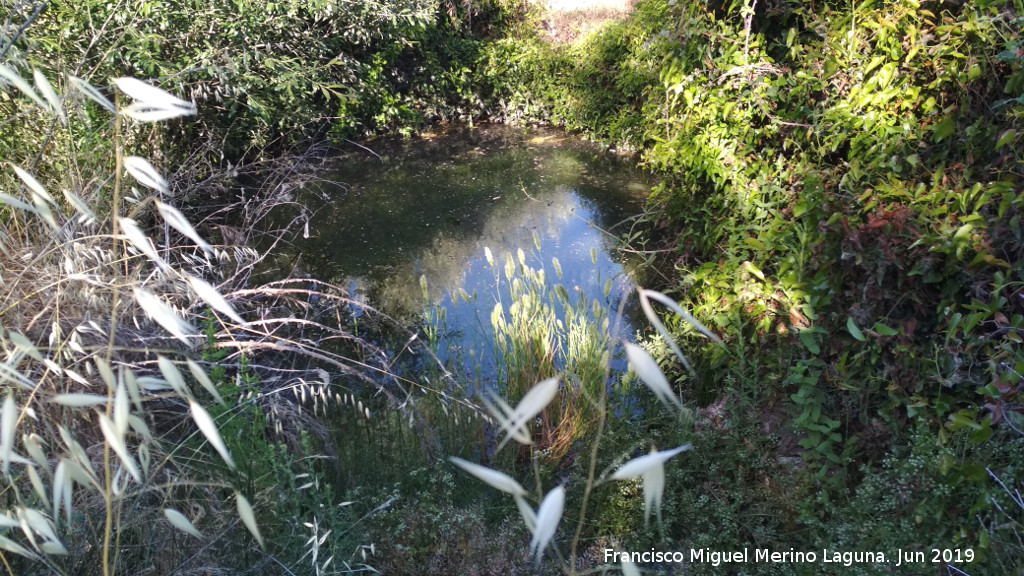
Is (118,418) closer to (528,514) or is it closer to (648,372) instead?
(528,514)

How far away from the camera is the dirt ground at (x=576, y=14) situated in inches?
348

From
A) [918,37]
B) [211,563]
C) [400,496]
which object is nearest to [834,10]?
[918,37]

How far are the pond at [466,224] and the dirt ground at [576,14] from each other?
8.13 feet

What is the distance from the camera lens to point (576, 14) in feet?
31.5

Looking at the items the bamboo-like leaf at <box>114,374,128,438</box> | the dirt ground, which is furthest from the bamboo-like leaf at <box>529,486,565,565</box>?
the dirt ground

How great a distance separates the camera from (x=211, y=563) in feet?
5.47

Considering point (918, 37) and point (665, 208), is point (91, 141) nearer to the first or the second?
point (665, 208)

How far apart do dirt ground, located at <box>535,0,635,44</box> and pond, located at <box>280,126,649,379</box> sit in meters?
2.48

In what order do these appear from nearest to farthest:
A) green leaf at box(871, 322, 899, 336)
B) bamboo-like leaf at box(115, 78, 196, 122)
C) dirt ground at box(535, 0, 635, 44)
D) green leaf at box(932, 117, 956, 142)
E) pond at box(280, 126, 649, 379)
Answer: bamboo-like leaf at box(115, 78, 196, 122)
green leaf at box(871, 322, 899, 336)
green leaf at box(932, 117, 956, 142)
pond at box(280, 126, 649, 379)
dirt ground at box(535, 0, 635, 44)

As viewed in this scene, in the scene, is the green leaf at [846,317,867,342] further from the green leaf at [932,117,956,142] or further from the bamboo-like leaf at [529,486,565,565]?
the bamboo-like leaf at [529,486,565,565]

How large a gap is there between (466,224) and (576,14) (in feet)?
19.6

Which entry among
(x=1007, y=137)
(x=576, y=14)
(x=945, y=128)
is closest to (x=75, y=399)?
(x=1007, y=137)

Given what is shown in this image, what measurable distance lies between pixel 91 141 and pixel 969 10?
3841 mm

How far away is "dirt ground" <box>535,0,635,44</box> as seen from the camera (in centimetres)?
883
